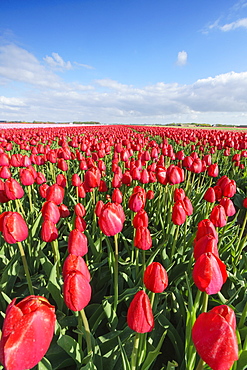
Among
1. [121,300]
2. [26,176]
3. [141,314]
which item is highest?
[26,176]

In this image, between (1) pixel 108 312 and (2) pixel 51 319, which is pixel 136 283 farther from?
(2) pixel 51 319

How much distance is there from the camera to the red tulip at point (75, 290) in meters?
0.94

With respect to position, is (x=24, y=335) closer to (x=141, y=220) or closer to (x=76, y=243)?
(x=76, y=243)

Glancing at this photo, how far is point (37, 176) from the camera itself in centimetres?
325

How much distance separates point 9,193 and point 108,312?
1441 millimetres

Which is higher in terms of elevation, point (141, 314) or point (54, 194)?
point (54, 194)

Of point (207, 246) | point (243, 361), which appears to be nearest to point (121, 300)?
point (243, 361)

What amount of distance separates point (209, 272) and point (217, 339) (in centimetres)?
31

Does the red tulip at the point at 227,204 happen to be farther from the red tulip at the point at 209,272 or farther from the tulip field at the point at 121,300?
the red tulip at the point at 209,272

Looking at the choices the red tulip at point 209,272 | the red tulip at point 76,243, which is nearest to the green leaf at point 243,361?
the red tulip at point 209,272

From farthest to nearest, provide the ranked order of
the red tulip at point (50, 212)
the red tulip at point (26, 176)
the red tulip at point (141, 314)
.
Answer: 1. the red tulip at point (26, 176)
2. the red tulip at point (50, 212)
3. the red tulip at point (141, 314)

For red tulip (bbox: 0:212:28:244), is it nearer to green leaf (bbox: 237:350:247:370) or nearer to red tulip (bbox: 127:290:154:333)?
red tulip (bbox: 127:290:154:333)

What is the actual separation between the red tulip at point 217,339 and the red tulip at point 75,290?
1.58 feet

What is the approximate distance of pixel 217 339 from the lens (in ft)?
2.36
